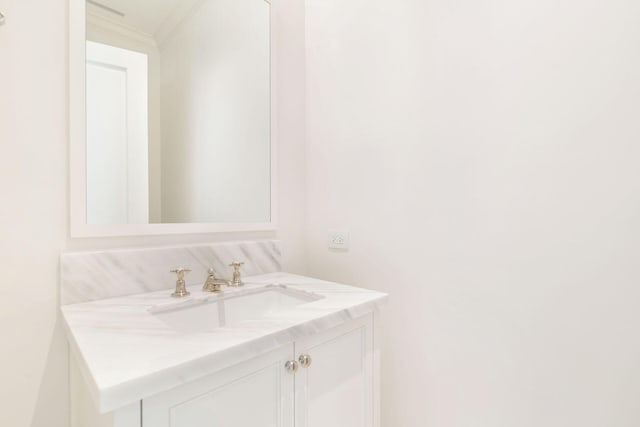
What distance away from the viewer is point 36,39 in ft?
2.75

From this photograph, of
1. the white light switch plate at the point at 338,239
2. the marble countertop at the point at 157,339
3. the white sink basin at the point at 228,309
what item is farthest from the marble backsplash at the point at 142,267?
the white light switch plate at the point at 338,239

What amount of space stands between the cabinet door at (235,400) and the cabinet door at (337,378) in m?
0.05

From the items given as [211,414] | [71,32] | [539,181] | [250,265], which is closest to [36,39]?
[71,32]

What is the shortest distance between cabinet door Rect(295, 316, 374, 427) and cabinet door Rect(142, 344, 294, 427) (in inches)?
2.0

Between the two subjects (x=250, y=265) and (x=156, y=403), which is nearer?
(x=156, y=403)

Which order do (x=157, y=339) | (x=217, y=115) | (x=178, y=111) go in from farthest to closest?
(x=217, y=115) → (x=178, y=111) → (x=157, y=339)

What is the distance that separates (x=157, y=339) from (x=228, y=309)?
42cm

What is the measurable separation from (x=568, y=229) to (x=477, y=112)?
45cm

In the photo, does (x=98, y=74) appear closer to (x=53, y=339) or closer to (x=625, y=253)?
(x=53, y=339)

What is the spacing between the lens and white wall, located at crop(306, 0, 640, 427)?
83 cm

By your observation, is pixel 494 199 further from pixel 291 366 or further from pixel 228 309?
pixel 228 309

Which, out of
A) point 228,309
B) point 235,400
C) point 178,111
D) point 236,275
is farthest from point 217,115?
point 235,400

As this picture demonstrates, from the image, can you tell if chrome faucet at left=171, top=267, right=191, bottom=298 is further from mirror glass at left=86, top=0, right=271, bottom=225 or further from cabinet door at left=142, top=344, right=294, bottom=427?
cabinet door at left=142, top=344, right=294, bottom=427

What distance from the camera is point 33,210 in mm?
833
